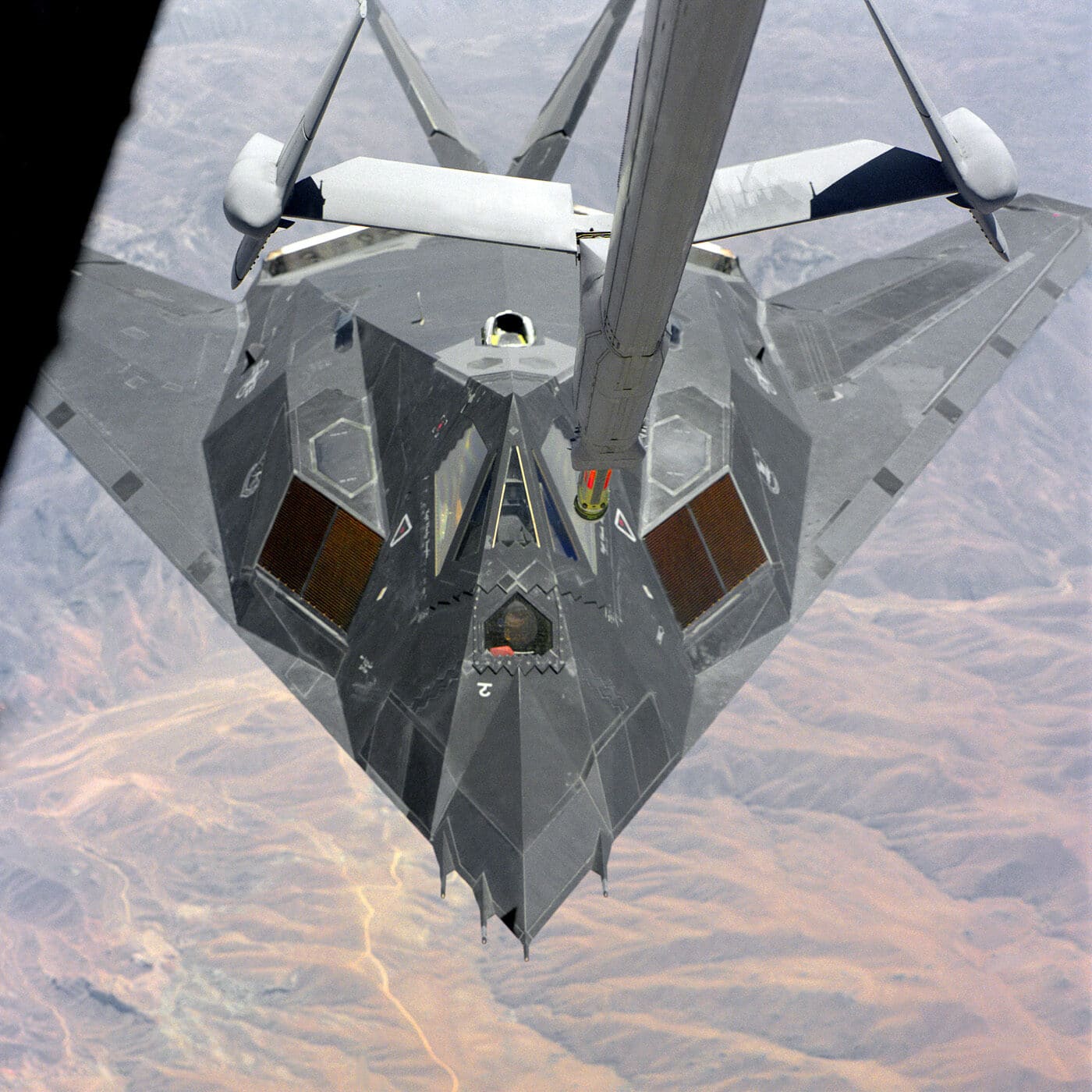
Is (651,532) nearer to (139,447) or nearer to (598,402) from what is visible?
(598,402)

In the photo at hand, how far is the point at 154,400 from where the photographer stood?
19094 millimetres

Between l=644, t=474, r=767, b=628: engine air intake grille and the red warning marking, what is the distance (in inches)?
133

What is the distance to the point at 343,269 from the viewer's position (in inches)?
760

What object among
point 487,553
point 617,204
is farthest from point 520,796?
point 617,204

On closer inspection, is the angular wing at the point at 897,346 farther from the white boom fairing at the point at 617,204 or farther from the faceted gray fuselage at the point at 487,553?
the white boom fairing at the point at 617,204

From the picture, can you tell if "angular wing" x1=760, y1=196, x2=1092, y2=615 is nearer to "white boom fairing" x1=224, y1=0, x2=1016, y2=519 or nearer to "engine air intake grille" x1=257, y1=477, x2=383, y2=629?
"engine air intake grille" x1=257, y1=477, x2=383, y2=629

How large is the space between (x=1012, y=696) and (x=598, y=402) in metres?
129

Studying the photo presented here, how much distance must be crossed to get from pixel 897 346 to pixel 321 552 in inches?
511

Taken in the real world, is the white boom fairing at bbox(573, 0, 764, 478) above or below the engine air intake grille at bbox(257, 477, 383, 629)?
above

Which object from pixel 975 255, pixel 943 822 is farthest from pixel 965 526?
pixel 975 255

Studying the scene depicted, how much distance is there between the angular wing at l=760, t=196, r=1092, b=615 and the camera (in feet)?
55.9

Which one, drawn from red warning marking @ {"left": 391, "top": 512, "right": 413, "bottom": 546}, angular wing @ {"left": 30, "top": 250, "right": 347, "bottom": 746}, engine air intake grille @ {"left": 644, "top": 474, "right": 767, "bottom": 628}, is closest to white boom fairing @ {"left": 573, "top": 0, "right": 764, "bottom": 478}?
red warning marking @ {"left": 391, "top": 512, "right": 413, "bottom": 546}

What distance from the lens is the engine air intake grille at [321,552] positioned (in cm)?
1398

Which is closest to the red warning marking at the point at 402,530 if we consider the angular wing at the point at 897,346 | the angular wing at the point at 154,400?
the angular wing at the point at 154,400
